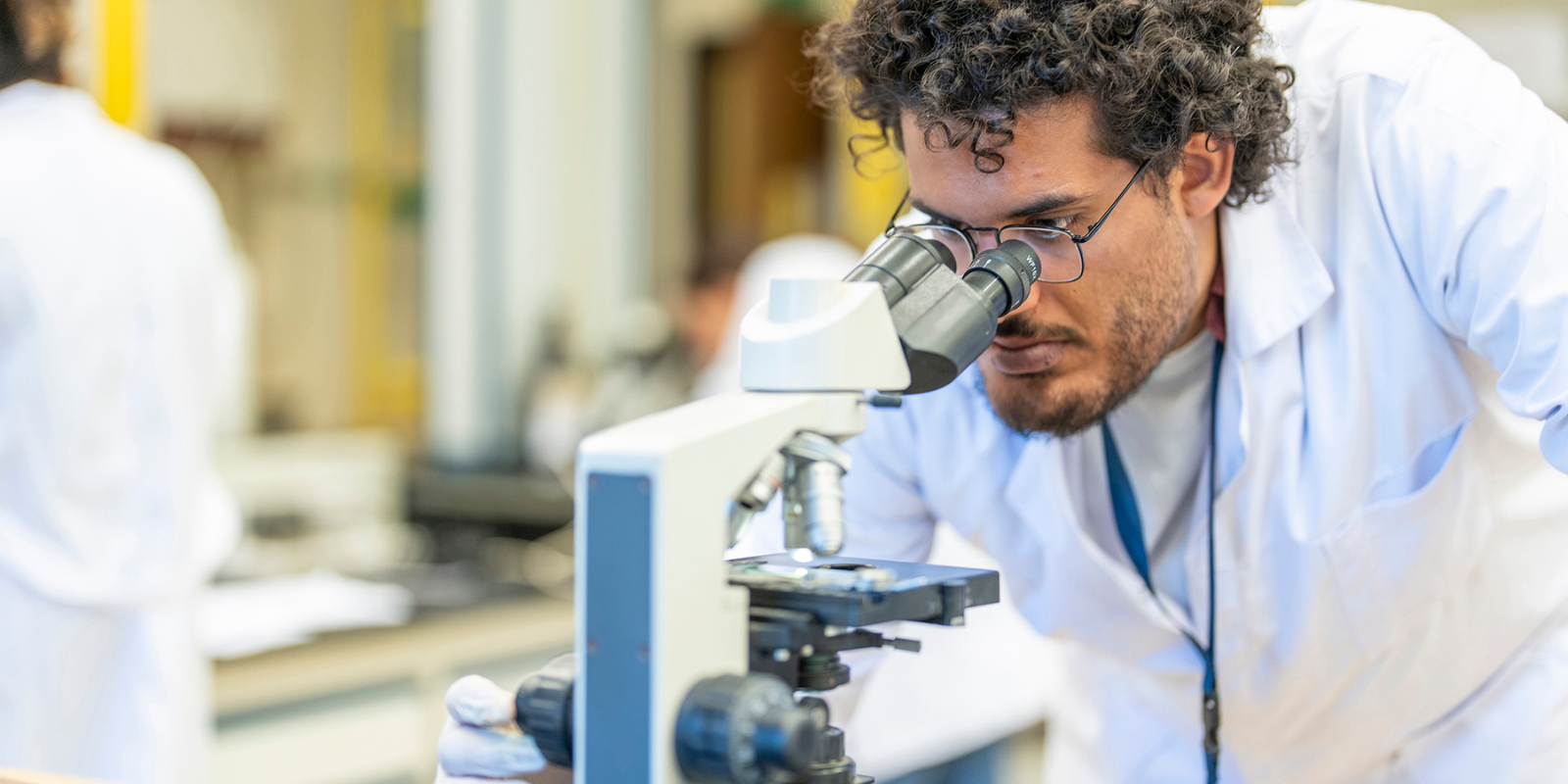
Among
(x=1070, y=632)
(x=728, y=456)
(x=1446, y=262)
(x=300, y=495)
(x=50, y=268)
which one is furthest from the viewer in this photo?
(x=300, y=495)

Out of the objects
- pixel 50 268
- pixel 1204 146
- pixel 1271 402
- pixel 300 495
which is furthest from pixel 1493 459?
pixel 300 495

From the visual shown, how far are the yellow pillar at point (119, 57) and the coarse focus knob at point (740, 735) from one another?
1911 mm

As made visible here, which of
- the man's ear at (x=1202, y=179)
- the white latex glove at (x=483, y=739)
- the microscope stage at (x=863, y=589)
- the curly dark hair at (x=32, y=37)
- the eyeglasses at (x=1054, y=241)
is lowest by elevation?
the white latex glove at (x=483, y=739)

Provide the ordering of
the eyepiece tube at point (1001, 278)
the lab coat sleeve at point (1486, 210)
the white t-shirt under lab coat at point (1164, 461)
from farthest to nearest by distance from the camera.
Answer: the white t-shirt under lab coat at point (1164, 461) → the lab coat sleeve at point (1486, 210) → the eyepiece tube at point (1001, 278)

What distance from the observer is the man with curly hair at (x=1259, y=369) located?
121 cm

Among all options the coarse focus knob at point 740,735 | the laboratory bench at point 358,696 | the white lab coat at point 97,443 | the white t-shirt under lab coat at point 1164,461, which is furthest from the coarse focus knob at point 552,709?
the laboratory bench at point 358,696

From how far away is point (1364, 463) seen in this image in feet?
4.51

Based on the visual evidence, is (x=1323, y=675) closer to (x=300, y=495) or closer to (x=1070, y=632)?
(x=1070, y=632)

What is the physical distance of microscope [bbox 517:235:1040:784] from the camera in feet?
2.60

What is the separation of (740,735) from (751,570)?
0.51 feet

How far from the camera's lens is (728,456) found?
0.82 metres

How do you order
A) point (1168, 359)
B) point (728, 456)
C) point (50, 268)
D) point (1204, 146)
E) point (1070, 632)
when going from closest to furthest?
point (728, 456) < point (1204, 146) < point (1168, 359) < point (1070, 632) < point (50, 268)

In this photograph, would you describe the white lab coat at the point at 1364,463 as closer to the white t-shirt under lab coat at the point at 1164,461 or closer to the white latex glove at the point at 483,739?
the white t-shirt under lab coat at the point at 1164,461

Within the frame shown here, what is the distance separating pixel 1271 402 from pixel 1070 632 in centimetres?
39
